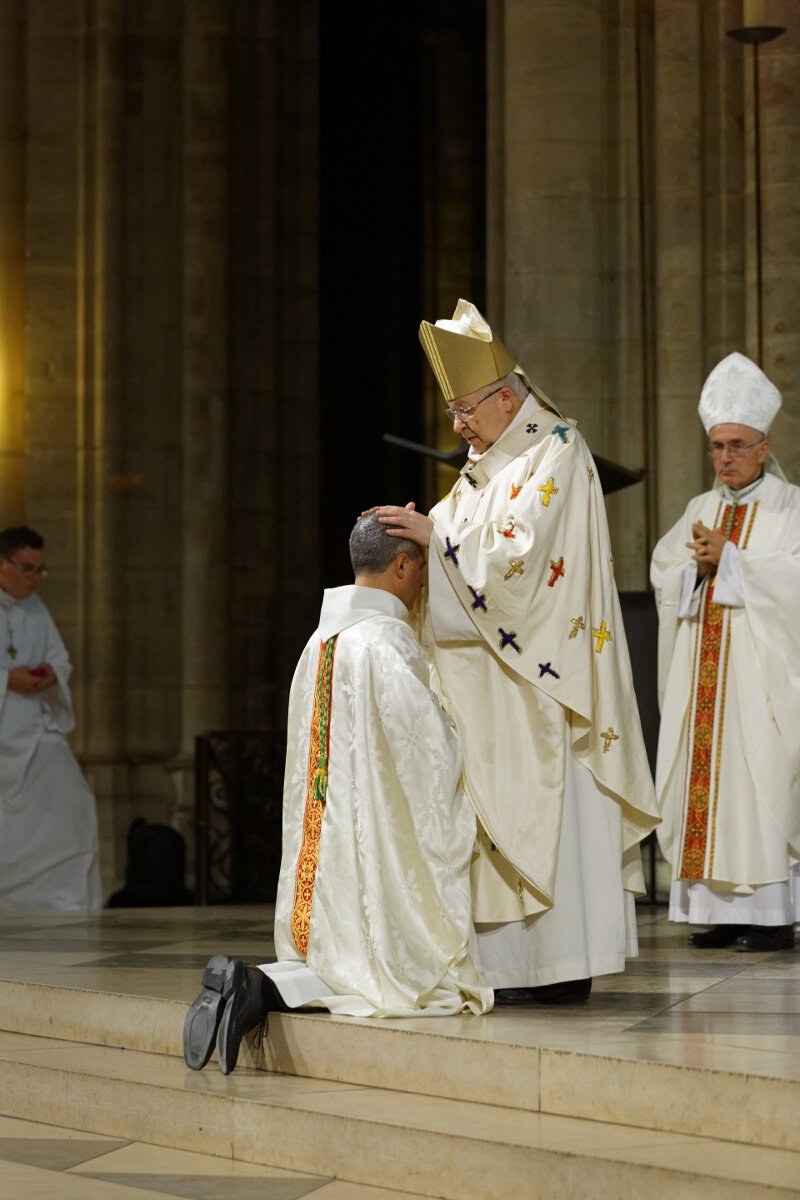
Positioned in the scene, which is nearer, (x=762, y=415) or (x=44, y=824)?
(x=762, y=415)

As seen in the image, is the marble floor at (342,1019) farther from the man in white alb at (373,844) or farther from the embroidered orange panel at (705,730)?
the embroidered orange panel at (705,730)

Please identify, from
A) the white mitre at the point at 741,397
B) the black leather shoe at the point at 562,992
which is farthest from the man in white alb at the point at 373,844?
the white mitre at the point at 741,397

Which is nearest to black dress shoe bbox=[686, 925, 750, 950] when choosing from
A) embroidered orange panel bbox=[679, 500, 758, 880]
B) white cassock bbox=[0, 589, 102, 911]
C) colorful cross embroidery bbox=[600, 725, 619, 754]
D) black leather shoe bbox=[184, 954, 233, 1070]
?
embroidered orange panel bbox=[679, 500, 758, 880]

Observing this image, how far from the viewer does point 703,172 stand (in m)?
9.34

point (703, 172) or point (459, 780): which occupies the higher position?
point (703, 172)

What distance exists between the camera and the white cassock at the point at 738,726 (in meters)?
6.94

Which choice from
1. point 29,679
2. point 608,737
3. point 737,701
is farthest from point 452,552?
point 29,679

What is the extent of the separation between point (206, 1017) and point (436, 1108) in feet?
2.18

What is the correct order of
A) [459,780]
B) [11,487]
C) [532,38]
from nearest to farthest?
[459,780]
[532,38]
[11,487]

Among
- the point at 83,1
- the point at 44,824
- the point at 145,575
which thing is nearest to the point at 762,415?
the point at 44,824

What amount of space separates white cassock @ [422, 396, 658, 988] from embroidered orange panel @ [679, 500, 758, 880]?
1.50 metres

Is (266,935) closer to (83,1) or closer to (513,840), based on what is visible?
(513,840)

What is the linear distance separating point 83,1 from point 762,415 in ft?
20.5

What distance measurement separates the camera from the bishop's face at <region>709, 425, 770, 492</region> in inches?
281
